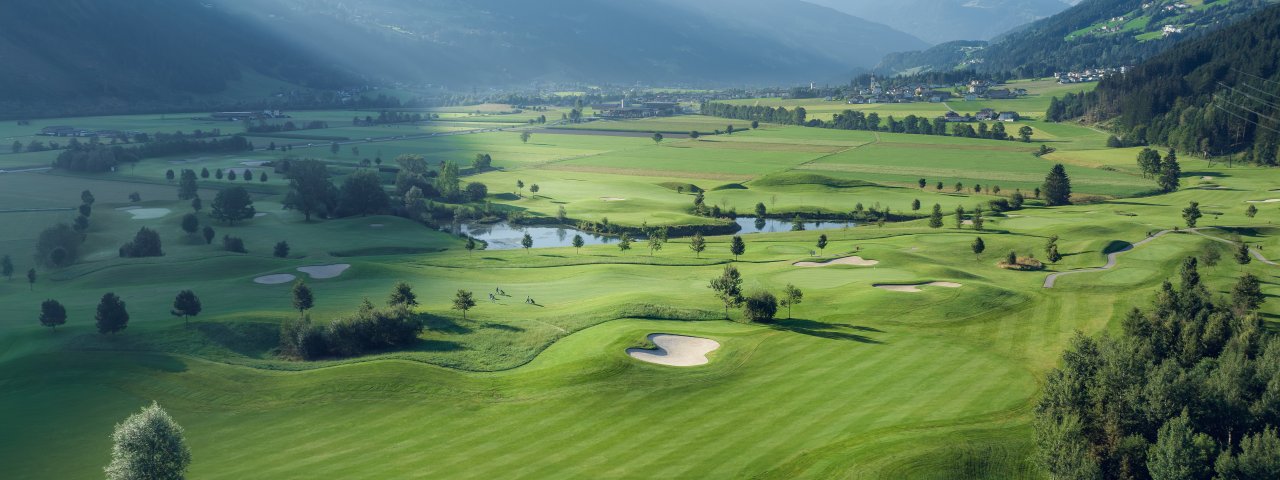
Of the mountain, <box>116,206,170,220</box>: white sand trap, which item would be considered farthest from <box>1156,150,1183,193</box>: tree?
<box>116,206,170,220</box>: white sand trap

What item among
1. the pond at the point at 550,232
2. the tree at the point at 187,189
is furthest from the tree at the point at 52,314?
the tree at the point at 187,189

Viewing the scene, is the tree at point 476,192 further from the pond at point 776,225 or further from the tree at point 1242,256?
the tree at point 1242,256

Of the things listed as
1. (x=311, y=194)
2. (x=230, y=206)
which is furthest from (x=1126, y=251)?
(x=230, y=206)

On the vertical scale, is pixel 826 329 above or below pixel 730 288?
below

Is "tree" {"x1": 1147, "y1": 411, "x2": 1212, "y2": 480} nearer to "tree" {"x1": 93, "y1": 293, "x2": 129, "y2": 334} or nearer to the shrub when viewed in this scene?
"tree" {"x1": 93, "y1": 293, "x2": 129, "y2": 334}

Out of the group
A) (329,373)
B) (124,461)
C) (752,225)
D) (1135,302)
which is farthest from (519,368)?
(752,225)

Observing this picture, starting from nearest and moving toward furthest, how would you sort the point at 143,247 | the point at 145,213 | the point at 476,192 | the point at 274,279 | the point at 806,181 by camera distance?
the point at 274,279 → the point at 143,247 → the point at 145,213 → the point at 476,192 → the point at 806,181

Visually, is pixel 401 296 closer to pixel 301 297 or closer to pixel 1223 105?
pixel 301 297

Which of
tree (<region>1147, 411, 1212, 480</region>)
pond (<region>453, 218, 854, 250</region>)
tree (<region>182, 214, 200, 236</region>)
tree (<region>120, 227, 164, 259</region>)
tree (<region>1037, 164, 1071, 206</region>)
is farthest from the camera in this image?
tree (<region>1037, 164, 1071, 206</region>)

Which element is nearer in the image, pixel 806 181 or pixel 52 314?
pixel 52 314
